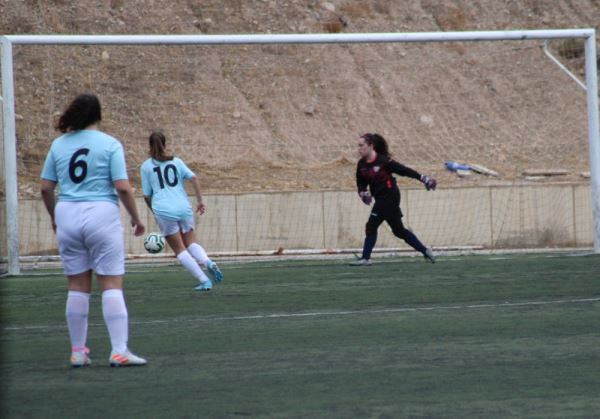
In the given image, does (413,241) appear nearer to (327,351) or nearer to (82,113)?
(327,351)

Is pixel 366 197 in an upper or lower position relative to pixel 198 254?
upper

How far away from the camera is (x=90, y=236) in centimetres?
811

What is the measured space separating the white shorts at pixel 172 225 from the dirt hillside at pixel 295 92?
13.4 metres

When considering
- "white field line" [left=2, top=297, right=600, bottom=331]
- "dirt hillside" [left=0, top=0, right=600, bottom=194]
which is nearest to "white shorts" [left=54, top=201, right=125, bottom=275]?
"white field line" [left=2, top=297, right=600, bottom=331]

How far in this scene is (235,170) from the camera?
30453 mm

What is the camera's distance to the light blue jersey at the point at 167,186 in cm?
1417

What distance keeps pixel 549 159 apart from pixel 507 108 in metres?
2.21

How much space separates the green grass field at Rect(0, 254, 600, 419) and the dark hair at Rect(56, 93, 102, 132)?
5.17 feet

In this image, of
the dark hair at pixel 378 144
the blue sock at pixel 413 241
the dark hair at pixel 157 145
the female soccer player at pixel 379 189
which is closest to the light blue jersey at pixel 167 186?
the dark hair at pixel 157 145

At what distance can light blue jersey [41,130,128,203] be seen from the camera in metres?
8.16

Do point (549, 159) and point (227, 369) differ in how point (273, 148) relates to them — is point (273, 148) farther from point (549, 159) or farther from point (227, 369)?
point (227, 369)

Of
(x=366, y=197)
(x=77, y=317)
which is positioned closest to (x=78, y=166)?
(x=77, y=317)

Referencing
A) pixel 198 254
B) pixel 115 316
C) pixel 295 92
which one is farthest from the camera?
pixel 295 92

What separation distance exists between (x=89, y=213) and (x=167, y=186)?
612 centimetres
